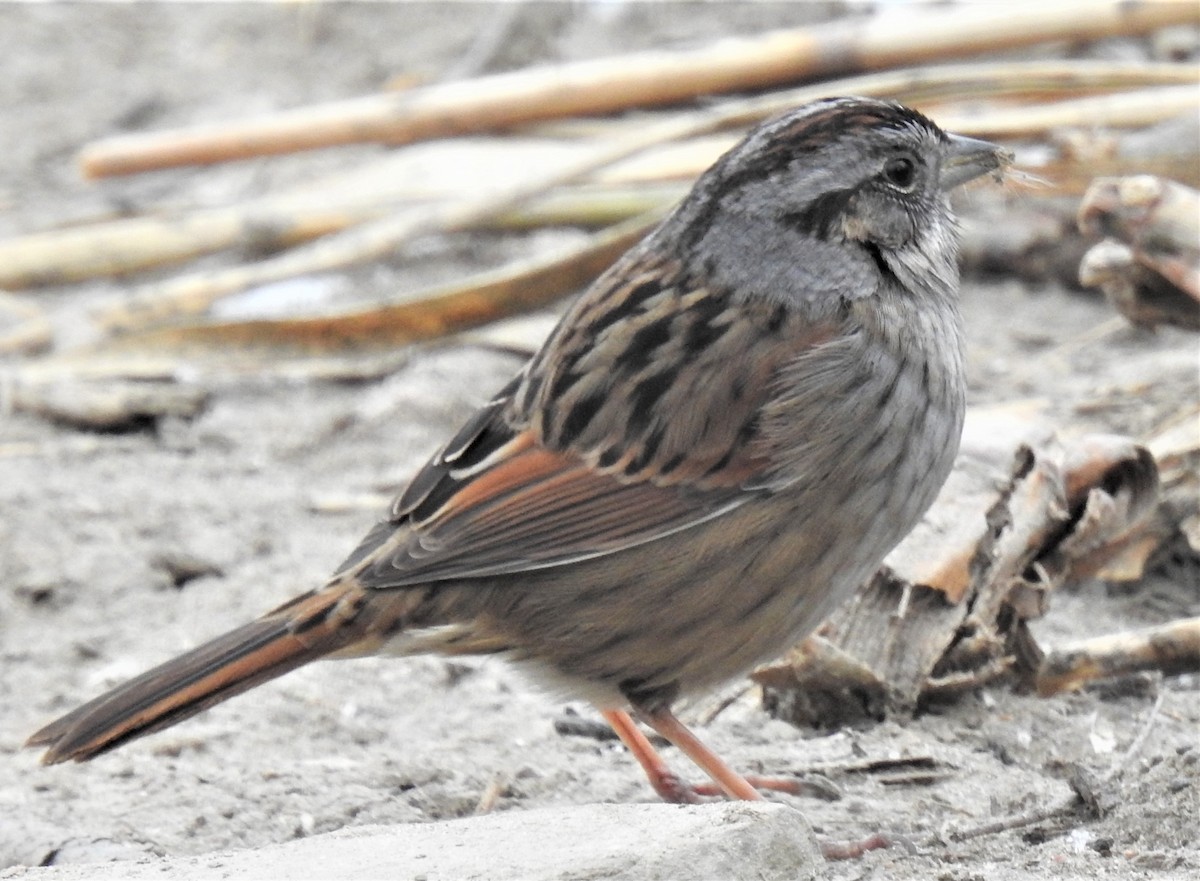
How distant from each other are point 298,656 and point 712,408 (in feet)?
3.00

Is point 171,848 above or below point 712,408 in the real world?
below

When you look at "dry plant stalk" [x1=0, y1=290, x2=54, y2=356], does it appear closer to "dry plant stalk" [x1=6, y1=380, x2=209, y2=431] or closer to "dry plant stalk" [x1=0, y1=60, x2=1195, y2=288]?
"dry plant stalk" [x1=0, y1=60, x2=1195, y2=288]

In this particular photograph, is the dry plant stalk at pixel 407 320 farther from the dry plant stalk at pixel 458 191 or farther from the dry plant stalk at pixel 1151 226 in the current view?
the dry plant stalk at pixel 1151 226

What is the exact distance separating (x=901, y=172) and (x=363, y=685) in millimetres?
1691

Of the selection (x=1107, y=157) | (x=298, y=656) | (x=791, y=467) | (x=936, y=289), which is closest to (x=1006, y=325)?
(x=1107, y=157)

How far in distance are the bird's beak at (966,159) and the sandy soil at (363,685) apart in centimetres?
104

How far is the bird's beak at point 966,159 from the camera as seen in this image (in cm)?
397

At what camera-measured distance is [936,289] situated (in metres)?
3.81

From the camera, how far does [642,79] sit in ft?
22.1

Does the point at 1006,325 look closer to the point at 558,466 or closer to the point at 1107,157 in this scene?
Result: the point at 1107,157

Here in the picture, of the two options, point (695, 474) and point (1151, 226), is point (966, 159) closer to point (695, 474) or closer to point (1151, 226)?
point (1151, 226)

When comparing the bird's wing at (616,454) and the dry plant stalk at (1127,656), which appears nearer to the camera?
the bird's wing at (616,454)

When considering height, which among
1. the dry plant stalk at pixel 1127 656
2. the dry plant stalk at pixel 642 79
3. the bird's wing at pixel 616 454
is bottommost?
the dry plant stalk at pixel 1127 656

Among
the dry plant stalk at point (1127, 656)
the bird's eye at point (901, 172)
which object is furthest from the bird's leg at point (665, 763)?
the bird's eye at point (901, 172)
